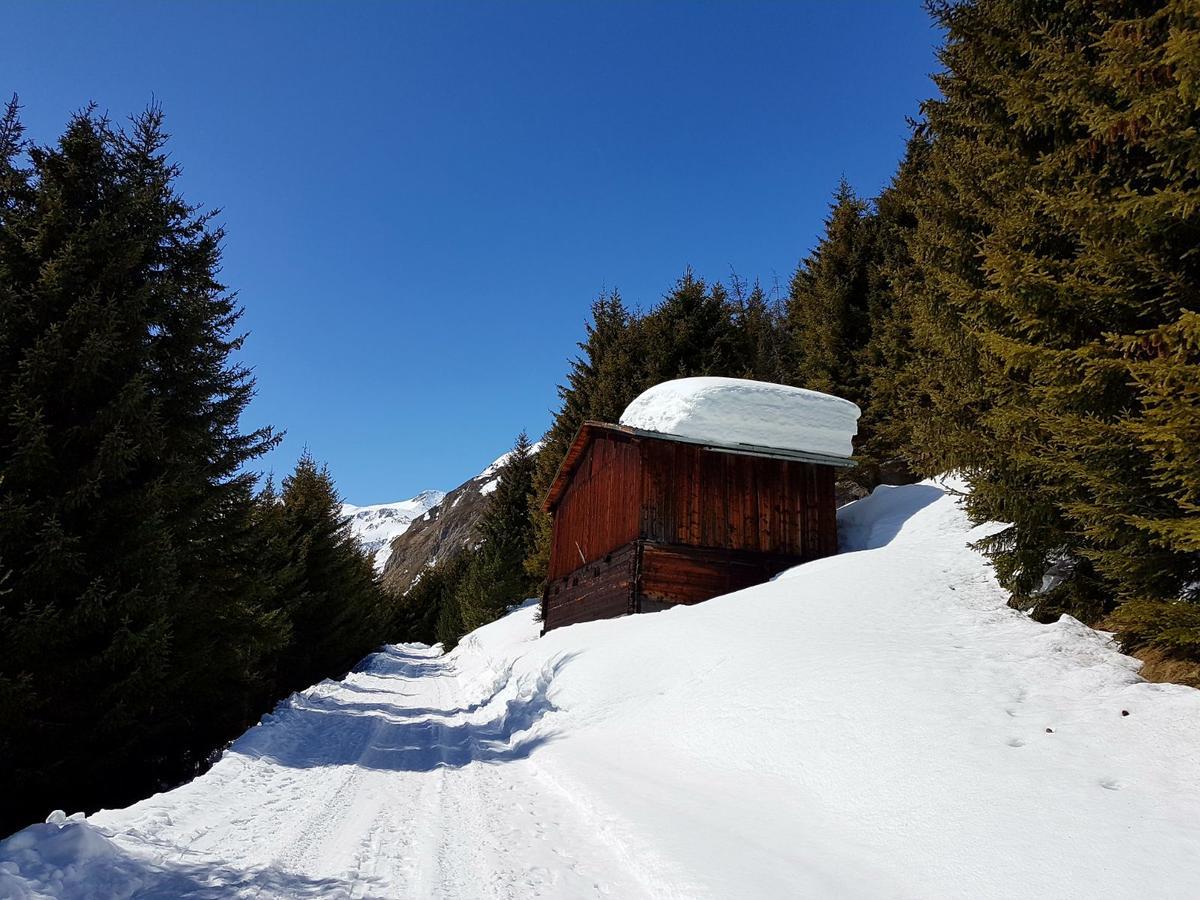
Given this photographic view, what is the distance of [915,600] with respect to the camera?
9820mm

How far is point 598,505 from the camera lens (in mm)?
19359

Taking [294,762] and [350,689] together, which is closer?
Result: [294,762]

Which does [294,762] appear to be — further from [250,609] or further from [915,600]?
[915,600]

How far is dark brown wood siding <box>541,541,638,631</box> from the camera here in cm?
1598

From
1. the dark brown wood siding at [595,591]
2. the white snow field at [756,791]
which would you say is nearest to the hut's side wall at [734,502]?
the dark brown wood siding at [595,591]

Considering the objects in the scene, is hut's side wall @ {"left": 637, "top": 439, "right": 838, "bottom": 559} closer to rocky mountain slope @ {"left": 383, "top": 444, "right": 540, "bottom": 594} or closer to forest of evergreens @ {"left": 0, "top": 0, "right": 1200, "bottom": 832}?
forest of evergreens @ {"left": 0, "top": 0, "right": 1200, "bottom": 832}

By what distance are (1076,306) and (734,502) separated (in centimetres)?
1037

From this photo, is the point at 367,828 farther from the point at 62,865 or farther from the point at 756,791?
the point at 756,791

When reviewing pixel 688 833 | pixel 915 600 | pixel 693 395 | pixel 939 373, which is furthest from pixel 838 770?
pixel 693 395

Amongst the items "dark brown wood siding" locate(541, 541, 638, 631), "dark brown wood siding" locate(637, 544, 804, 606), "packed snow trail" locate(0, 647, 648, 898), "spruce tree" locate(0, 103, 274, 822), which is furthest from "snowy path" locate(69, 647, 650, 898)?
"dark brown wood siding" locate(541, 541, 638, 631)

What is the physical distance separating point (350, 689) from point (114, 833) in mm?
13438

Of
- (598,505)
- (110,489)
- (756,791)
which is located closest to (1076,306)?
(756,791)

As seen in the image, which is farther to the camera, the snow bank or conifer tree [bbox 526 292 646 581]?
conifer tree [bbox 526 292 646 581]

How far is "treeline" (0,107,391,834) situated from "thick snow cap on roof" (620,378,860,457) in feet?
33.5
